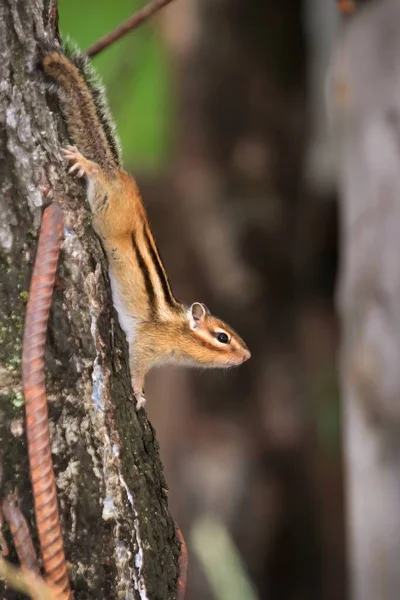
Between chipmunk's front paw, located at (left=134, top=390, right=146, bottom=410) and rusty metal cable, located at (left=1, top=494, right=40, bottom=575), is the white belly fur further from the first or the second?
rusty metal cable, located at (left=1, top=494, right=40, bottom=575)

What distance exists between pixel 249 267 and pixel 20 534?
4221 mm

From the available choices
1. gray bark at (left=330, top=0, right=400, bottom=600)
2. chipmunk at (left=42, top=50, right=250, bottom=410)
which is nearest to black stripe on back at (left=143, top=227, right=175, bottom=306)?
chipmunk at (left=42, top=50, right=250, bottom=410)

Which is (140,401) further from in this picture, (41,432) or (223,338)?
(223,338)

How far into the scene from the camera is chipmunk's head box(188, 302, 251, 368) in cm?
253

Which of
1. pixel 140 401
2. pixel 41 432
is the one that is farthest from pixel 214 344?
pixel 41 432

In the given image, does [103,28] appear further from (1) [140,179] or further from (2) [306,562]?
(2) [306,562]

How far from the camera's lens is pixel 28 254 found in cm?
149

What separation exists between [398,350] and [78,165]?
2.03 m

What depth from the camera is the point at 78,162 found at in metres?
1.67

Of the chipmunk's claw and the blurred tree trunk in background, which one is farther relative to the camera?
the blurred tree trunk in background

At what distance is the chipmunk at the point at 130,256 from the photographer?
1743 mm

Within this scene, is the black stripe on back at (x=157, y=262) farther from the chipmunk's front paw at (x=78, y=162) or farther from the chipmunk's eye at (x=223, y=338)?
the chipmunk's eye at (x=223, y=338)

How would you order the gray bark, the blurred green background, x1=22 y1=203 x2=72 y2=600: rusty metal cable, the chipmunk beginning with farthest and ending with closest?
the blurred green background, the gray bark, the chipmunk, x1=22 y1=203 x2=72 y2=600: rusty metal cable

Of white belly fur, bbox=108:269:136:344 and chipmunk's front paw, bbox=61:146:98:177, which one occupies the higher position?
chipmunk's front paw, bbox=61:146:98:177
